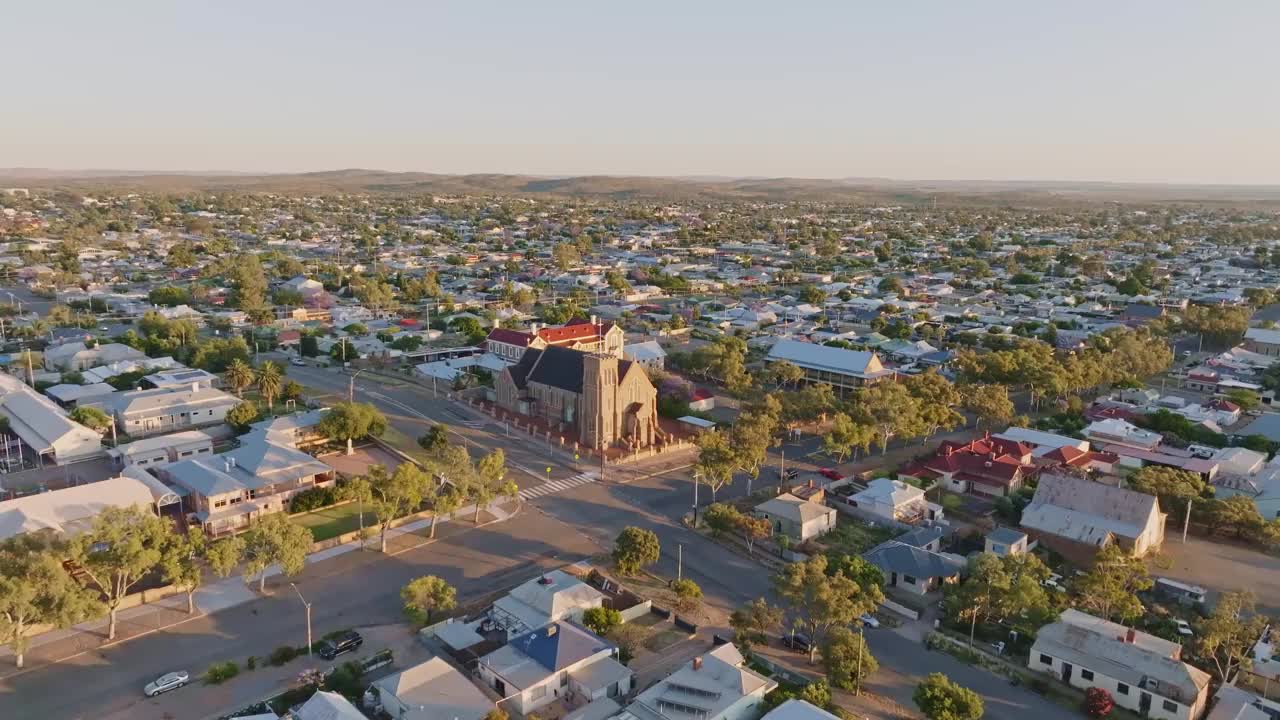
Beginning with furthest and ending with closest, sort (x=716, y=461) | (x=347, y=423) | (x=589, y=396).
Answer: (x=589, y=396) < (x=347, y=423) < (x=716, y=461)

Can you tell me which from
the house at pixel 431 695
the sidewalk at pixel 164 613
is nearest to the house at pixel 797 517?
the sidewalk at pixel 164 613

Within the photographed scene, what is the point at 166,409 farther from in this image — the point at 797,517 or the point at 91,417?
the point at 797,517

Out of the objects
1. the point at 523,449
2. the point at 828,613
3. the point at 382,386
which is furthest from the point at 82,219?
the point at 828,613

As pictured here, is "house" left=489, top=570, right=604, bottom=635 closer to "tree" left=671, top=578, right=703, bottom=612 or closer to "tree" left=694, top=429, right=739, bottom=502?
"tree" left=671, top=578, right=703, bottom=612

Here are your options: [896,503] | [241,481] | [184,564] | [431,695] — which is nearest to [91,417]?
[241,481]

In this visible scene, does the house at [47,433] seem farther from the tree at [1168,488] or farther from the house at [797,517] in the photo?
the tree at [1168,488]
